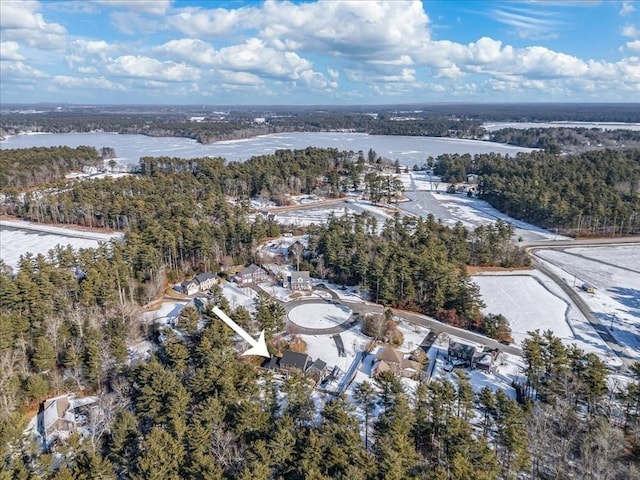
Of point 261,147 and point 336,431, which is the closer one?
point 336,431

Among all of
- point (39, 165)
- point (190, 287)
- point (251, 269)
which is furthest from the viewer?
point (39, 165)

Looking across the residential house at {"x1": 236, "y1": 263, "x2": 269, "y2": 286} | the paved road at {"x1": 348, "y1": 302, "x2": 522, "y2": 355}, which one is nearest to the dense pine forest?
the paved road at {"x1": 348, "y1": 302, "x2": 522, "y2": 355}

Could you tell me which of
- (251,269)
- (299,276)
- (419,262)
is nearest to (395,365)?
(419,262)

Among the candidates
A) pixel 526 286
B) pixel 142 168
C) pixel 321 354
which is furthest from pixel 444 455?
pixel 142 168

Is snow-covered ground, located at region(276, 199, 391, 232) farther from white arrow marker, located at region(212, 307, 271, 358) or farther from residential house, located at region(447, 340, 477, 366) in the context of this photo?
white arrow marker, located at region(212, 307, 271, 358)

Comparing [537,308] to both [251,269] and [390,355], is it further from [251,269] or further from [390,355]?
[251,269]

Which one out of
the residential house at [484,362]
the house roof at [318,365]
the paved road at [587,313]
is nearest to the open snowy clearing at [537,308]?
the paved road at [587,313]

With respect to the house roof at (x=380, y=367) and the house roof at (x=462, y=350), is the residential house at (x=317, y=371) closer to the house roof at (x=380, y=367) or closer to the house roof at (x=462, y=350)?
the house roof at (x=380, y=367)
